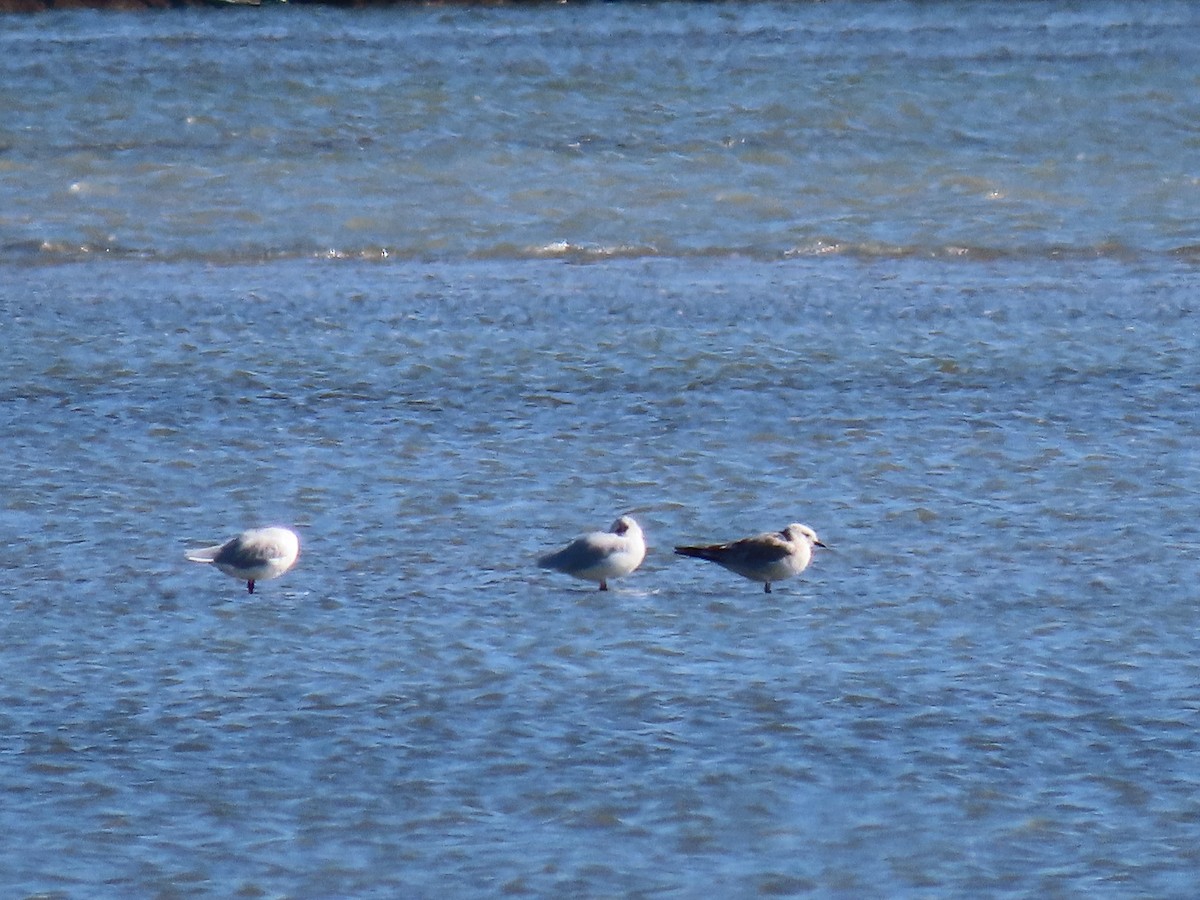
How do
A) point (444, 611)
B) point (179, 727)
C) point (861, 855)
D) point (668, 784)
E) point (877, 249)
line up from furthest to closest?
point (877, 249), point (444, 611), point (179, 727), point (668, 784), point (861, 855)

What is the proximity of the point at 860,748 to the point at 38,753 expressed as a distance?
2270 millimetres

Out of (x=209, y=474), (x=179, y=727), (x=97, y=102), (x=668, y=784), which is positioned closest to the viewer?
(x=668, y=784)

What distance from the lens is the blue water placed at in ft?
17.5

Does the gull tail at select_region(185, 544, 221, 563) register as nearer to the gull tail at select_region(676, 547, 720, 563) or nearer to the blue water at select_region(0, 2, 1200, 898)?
the blue water at select_region(0, 2, 1200, 898)

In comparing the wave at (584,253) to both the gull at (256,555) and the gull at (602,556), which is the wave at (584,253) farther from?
the gull at (256,555)

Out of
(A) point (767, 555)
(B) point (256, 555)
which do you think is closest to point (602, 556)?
(A) point (767, 555)

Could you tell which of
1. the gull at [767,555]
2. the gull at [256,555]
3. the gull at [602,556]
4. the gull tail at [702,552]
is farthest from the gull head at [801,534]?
the gull at [256,555]

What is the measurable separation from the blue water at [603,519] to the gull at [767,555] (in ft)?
0.33

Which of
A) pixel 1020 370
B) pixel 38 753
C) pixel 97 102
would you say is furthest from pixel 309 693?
pixel 97 102

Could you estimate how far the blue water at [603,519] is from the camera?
17.5ft

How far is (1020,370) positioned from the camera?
35.2ft

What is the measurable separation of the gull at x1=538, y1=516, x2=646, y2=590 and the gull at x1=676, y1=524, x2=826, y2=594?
26 centimetres

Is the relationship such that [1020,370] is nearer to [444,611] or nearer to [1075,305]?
[1075,305]

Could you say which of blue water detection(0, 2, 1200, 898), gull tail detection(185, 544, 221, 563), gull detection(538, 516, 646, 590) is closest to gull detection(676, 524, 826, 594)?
blue water detection(0, 2, 1200, 898)
